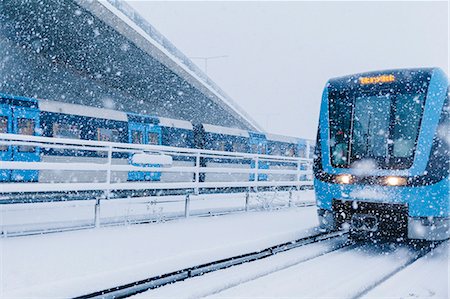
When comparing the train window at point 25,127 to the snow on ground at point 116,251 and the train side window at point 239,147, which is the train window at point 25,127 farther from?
the train side window at point 239,147

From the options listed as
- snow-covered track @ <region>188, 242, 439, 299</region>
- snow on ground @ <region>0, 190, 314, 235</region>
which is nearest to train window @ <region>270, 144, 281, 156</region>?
snow on ground @ <region>0, 190, 314, 235</region>

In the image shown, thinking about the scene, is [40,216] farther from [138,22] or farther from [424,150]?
[138,22]

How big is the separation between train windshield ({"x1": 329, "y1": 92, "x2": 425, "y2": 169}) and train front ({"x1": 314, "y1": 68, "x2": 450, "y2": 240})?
0.05 ft

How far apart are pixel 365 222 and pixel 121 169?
3.90 meters

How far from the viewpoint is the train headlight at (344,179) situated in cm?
681

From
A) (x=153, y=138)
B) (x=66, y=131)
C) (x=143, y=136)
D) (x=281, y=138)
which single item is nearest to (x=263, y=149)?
(x=281, y=138)

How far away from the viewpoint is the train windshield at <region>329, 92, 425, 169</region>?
6.59 m

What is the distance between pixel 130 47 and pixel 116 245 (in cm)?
1818

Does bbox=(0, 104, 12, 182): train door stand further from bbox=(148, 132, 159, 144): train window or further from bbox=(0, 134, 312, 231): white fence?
bbox=(148, 132, 159, 144): train window

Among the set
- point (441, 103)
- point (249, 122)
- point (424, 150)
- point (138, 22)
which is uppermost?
point (138, 22)

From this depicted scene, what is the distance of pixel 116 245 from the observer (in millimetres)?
5367

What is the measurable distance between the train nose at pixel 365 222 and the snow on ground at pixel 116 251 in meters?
0.92

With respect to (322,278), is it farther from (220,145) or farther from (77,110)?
(220,145)

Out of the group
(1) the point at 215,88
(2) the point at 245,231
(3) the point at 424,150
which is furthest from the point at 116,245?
(1) the point at 215,88
